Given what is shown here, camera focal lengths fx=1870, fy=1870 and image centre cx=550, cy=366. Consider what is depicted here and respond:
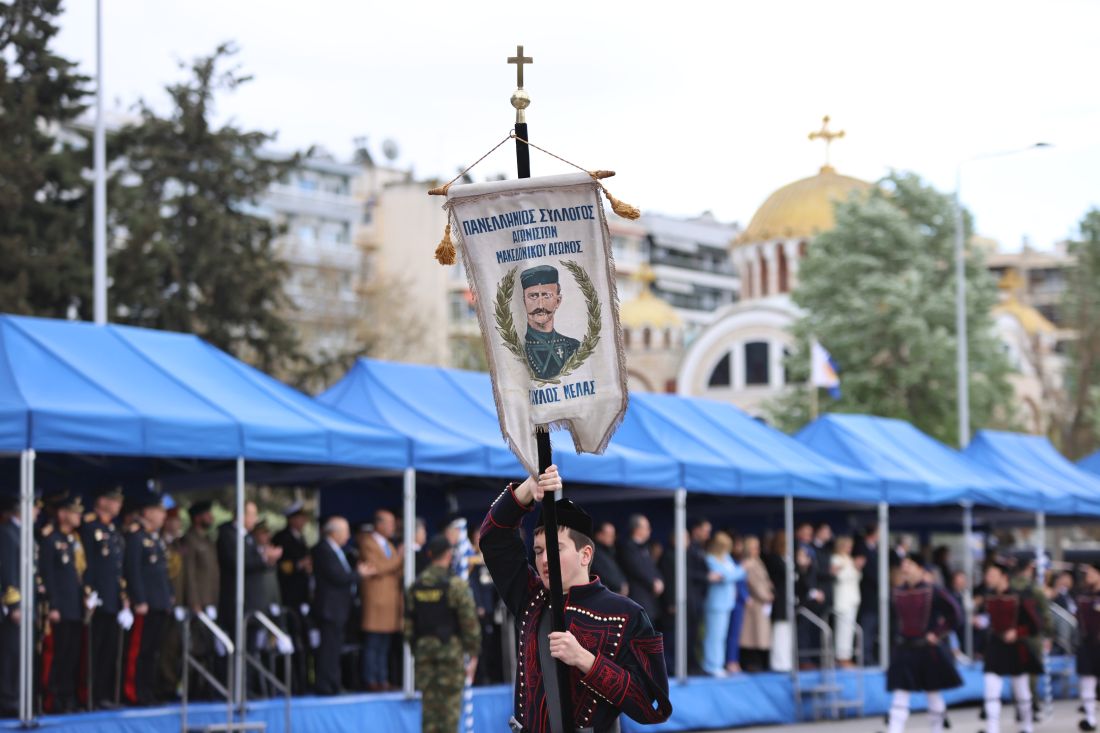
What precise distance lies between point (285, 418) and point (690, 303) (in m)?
125

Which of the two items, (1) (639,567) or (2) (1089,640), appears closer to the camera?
(1) (639,567)

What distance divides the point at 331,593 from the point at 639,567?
12.6ft

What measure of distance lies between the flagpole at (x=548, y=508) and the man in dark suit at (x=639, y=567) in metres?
12.9

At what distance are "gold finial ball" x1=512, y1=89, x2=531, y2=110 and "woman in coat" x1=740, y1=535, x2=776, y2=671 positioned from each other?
15736 millimetres

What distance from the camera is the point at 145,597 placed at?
610 inches

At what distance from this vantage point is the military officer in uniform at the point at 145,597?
50.6ft

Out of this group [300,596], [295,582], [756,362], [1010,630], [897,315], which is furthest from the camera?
[756,362]

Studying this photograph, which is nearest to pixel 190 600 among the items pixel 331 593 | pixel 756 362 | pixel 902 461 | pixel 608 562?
pixel 331 593

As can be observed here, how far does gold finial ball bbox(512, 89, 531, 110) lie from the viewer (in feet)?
22.6

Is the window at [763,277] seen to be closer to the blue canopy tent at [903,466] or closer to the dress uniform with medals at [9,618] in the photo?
the blue canopy tent at [903,466]

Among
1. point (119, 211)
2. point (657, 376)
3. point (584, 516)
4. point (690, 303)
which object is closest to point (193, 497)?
point (119, 211)

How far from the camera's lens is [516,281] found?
7074 millimetres

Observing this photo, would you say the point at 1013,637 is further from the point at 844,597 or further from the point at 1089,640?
the point at 844,597

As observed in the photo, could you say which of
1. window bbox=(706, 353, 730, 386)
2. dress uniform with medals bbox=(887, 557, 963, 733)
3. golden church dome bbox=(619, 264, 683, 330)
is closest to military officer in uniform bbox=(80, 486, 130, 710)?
dress uniform with medals bbox=(887, 557, 963, 733)
